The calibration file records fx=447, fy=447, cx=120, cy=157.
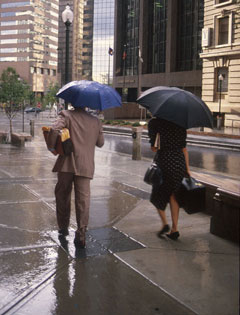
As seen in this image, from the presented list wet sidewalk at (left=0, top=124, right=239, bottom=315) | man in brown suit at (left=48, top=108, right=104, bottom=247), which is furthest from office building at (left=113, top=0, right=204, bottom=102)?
man in brown suit at (left=48, top=108, right=104, bottom=247)

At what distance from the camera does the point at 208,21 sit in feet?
132

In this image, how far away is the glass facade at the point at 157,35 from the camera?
6031cm

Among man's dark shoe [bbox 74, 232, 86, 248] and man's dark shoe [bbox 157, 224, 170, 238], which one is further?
man's dark shoe [bbox 157, 224, 170, 238]

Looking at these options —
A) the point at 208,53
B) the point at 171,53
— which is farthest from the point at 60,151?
the point at 171,53

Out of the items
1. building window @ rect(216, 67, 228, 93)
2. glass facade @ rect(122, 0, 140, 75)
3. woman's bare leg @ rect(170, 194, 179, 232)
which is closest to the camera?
woman's bare leg @ rect(170, 194, 179, 232)

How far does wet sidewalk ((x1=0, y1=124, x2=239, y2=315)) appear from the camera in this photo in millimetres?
3953

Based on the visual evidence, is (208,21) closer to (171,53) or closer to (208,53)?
(208,53)

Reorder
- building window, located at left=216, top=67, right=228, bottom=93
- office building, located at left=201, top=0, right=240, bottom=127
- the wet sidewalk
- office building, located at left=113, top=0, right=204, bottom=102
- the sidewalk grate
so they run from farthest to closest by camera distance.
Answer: office building, located at left=113, top=0, right=204, bottom=102
building window, located at left=216, top=67, right=228, bottom=93
office building, located at left=201, top=0, right=240, bottom=127
the sidewalk grate
the wet sidewalk

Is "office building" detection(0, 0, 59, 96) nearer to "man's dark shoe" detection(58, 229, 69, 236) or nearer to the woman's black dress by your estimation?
"man's dark shoe" detection(58, 229, 69, 236)

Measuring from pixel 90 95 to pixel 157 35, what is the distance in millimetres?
59211

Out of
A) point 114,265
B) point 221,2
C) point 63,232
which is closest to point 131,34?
point 221,2

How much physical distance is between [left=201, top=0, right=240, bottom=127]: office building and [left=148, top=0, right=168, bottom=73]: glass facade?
66.5ft

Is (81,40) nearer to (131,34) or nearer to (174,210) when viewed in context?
(131,34)

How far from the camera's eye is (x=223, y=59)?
38.4 metres
